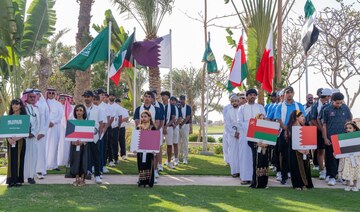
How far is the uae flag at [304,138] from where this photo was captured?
9234mm

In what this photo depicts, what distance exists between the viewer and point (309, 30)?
514 inches

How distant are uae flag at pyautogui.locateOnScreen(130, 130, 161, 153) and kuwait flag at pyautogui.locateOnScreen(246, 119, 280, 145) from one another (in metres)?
1.89

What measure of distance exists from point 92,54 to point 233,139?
473 cm

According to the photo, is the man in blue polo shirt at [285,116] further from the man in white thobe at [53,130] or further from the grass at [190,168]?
the man in white thobe at [53,130]

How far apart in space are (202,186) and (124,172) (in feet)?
9.34

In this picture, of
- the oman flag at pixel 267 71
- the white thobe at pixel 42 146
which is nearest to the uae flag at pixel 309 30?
the oman flag at pixel 267 71

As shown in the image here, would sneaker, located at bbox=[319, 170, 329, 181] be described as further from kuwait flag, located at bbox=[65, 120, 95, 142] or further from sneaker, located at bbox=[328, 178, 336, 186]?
→ kuwait flag, located at bbox=[65, 120, 95, 142]

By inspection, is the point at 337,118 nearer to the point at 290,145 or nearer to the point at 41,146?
the point at 290,145

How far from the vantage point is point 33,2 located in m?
14.6

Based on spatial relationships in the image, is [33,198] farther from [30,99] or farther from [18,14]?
[18,14]

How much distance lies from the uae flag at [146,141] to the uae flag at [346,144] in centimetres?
350

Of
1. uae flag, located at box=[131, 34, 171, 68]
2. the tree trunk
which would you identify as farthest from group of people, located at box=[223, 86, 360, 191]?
the tree trunk

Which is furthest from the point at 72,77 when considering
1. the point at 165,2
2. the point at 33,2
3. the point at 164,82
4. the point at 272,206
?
the point at 272,206

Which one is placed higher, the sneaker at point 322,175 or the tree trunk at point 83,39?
the tree trunk at point 83,39
